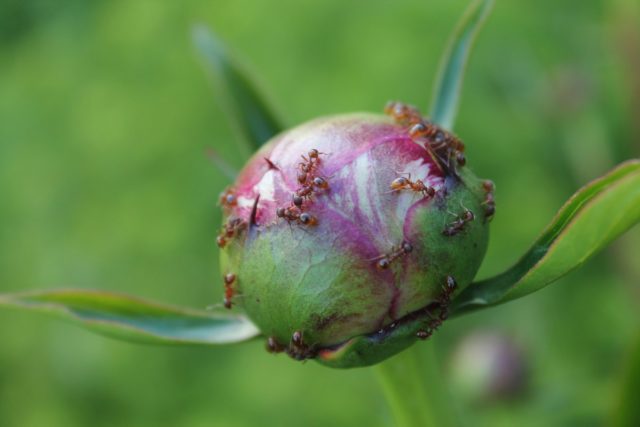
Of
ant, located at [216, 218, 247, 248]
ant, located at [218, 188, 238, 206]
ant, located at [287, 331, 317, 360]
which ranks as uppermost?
ant, located at [218, 188, 238, 206]

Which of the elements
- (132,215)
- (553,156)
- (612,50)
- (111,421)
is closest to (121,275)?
(132,215)

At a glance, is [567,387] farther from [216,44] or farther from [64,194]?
[64,194]

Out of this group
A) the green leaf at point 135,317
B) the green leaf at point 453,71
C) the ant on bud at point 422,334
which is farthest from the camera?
the green leaf at point 453,71

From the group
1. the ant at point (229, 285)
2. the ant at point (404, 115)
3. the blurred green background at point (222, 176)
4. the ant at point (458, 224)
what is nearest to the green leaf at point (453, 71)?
the ant at point (404, 115)

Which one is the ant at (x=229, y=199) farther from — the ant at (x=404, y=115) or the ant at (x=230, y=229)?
the ant at (x=404, y=115)

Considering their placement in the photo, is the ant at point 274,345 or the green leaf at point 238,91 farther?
the green leaf at point 238,91

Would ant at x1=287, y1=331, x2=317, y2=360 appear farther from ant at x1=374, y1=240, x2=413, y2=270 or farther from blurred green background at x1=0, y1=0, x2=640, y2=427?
blurred green background at x1=0, y1=0, x2=640, y2=427

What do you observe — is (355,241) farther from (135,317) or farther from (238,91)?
(238,91)

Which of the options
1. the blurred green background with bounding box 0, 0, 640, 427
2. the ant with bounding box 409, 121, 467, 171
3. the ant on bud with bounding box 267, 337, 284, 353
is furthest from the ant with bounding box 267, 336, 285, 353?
the blurred green background with bounding box 0, 0, 640, 427
